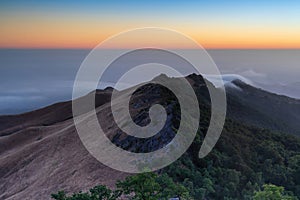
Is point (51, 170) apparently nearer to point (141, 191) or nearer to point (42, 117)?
point (141, 191)

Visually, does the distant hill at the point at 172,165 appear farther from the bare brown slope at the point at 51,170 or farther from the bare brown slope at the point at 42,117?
the bare brown slope at the point at 42,117

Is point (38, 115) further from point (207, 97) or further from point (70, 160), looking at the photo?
point (70, 160)

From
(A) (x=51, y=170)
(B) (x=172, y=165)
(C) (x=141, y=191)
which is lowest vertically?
(A) (x=51, y=170)

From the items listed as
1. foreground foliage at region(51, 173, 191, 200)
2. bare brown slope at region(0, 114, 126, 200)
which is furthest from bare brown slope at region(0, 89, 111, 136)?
foreground foliage at region(51, 173, 191, 200)

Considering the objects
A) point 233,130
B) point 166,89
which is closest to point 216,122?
point 233,130

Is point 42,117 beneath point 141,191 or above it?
beneath

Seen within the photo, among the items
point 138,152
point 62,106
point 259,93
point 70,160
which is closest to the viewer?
point 138,152

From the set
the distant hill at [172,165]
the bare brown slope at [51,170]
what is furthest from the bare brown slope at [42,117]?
the bare brown slope at [51,170]

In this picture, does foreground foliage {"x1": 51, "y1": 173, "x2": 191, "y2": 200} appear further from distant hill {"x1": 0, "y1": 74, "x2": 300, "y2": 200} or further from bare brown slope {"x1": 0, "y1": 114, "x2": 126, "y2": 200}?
bare brown slope {"x1": 0, "y1": 114, "x2": 126, "y2": 200}

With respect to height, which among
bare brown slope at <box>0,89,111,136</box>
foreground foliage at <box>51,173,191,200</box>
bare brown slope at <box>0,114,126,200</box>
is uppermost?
foreground foliage at <box>51,173,191,200</box>

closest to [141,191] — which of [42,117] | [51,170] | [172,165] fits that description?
[172,165]

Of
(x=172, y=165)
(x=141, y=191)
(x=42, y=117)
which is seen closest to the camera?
(x=141, y=191)
